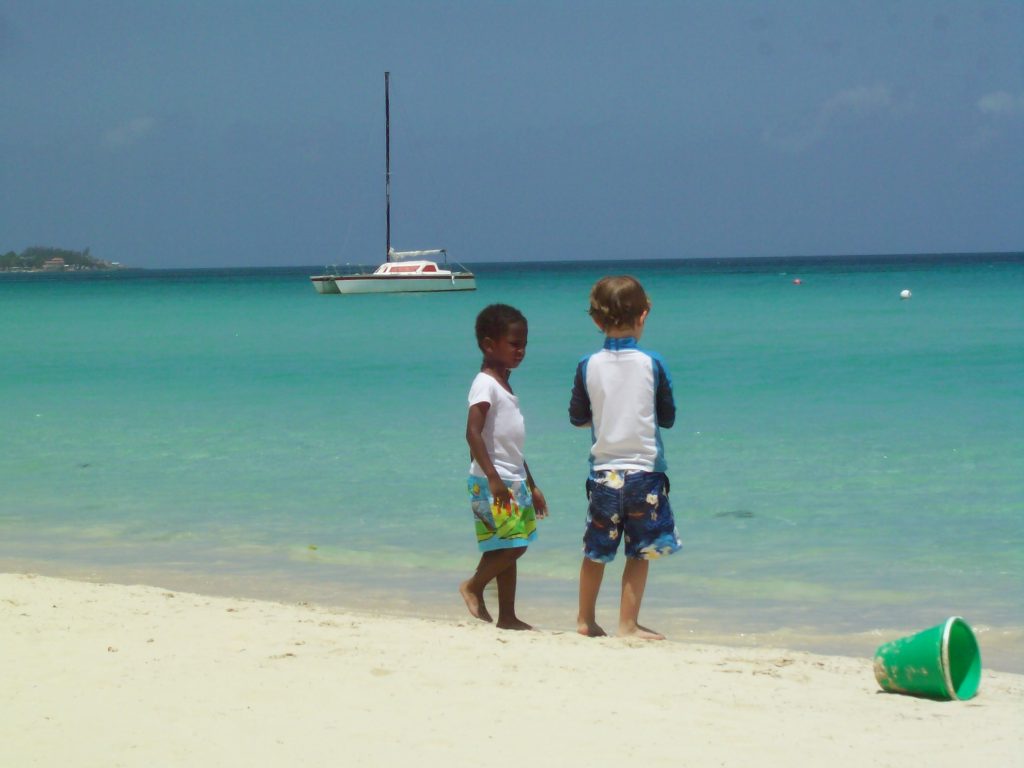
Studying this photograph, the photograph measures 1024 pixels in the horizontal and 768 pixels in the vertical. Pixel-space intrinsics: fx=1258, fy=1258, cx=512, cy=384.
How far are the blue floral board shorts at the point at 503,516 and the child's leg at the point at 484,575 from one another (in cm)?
6

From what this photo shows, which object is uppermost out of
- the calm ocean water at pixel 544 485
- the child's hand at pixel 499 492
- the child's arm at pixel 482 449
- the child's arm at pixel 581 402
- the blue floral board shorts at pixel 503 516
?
the child's arm at pixel 581 402

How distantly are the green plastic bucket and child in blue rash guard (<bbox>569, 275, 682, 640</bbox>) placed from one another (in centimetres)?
87

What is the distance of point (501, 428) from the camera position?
15.4ft

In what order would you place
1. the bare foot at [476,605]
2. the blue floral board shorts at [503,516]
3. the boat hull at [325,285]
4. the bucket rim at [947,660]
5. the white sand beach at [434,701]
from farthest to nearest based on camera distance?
1. the boat hull at [325,285]
2. the bare foot at [476,605]
3. the blue floral board shorts at [503,516]
4. the bucket rim at [947,660]
5. the white sand beach at [434,701]

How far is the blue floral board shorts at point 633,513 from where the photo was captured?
455cm

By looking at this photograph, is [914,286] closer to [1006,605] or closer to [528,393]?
[528,393]

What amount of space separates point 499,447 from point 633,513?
561 millimetres

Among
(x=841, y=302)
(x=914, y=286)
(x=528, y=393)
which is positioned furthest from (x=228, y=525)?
(x=914, y=286)

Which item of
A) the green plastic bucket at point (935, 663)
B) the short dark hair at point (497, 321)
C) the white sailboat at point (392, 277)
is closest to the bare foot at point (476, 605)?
the short dark hair at point (497, 321)

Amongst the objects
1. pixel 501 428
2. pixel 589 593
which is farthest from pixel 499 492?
pixel 589 593

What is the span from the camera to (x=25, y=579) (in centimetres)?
583

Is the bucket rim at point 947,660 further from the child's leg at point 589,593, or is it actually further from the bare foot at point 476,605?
the bare foot at point 476,605

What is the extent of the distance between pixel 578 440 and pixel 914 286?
5317cm

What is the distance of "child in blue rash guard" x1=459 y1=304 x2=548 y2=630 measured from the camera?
15.2ft
